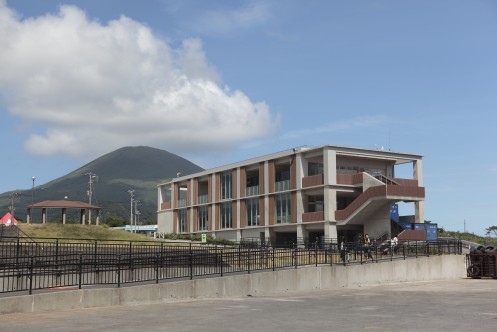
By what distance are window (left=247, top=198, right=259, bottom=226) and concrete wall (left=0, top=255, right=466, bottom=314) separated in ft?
108

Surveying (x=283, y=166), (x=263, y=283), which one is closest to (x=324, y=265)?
(x=263, y=283)

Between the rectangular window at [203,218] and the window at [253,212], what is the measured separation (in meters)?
9.54

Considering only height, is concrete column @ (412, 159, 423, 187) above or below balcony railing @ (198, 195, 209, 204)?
above

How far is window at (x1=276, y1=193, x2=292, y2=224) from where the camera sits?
205ft

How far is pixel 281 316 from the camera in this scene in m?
15.2

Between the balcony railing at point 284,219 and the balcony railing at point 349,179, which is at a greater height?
the balcony railing at point 349,179

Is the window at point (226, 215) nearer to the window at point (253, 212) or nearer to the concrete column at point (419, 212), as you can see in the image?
the window at point (253, 212)

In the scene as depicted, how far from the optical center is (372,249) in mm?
33188

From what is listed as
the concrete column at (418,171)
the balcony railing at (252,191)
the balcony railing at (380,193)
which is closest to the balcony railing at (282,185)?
the balcony railing at (252,191)

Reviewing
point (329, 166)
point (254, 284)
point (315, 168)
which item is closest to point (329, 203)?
point (329, 166)

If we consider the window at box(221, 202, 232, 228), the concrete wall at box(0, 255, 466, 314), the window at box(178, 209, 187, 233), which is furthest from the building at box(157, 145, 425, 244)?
the concrete wall at box(0, 255, 466, 314)

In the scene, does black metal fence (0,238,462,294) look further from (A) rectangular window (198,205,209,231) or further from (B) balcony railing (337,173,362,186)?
(A) rectangular window (198,205,209,231)

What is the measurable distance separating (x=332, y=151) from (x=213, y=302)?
125 feet

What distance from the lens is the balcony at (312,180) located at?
57.7m
